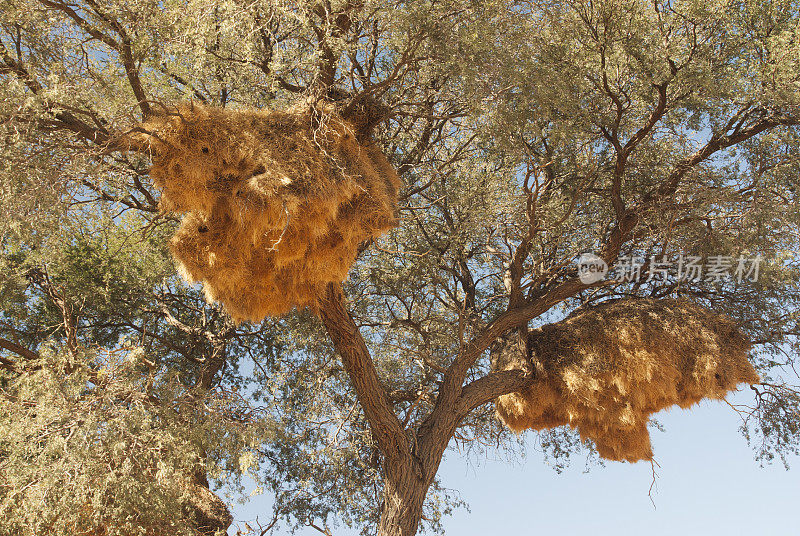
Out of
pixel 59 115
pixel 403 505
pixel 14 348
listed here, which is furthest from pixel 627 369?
pixel 14 348

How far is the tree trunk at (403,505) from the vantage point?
7.12 meters

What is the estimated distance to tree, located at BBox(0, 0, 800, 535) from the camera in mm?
6023

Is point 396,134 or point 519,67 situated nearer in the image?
point 519,67

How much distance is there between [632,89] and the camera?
777cm

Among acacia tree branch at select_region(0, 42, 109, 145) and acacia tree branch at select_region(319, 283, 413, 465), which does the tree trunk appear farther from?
acacia tree branch at select_region(0, 42, 109, 145)

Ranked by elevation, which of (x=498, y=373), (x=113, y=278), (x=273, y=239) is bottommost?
(x=273, y=239)

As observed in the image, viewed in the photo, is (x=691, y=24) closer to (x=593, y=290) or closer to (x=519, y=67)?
→ (x=519, y=67)

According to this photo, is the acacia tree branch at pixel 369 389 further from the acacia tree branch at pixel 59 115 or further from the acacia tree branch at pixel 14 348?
the acacia tree branch at pixel 14 348

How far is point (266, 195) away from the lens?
533 cm

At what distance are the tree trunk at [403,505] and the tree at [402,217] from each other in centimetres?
2

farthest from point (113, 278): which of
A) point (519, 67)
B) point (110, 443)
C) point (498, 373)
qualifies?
point (519, 67)

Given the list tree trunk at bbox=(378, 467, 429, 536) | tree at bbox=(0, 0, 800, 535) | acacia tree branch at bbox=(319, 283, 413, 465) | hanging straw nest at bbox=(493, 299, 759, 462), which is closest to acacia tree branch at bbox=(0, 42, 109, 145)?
tree at bbox=(0, 0, 800, 535)

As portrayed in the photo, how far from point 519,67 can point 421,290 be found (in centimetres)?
342

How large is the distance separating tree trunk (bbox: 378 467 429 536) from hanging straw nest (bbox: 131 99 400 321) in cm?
245
